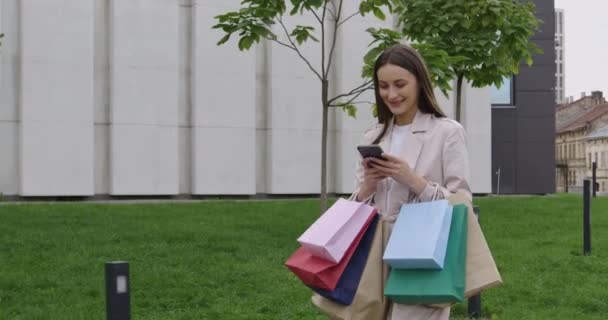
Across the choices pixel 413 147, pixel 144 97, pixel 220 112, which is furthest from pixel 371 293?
pixel 220 112

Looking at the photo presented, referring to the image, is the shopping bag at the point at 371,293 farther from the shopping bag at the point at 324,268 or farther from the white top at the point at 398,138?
the white top at the point at 398,138

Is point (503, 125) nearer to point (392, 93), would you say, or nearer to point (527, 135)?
point (527, 135)

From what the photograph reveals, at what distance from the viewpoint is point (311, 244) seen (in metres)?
3.21

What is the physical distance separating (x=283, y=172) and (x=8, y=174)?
6.96 metres

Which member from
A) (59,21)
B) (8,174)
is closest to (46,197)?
(8,174)

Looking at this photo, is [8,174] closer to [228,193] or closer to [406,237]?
[228,193]

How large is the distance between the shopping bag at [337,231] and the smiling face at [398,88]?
409 millimetres

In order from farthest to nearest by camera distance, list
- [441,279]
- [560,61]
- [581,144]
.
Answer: [560,61] < [581,144] < [441,279]

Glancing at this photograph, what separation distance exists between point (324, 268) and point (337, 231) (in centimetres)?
14

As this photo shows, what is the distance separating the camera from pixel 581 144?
120500 mm

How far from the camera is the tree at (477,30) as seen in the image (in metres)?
13.7

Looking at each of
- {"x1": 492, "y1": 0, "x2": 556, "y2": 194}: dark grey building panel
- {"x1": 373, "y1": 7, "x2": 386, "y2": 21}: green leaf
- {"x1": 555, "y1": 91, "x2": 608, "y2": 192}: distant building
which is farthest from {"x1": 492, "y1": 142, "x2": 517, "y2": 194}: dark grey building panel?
{"x1": 555, "y1": 91, "x2": 608, "y2": 192}: distant building

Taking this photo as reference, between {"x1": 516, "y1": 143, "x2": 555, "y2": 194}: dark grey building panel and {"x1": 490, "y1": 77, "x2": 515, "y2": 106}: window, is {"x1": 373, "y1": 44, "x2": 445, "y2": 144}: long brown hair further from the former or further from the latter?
{"x1": 516, "y1": 143, "x2": 555, "y2": 194}: dark grey building panel

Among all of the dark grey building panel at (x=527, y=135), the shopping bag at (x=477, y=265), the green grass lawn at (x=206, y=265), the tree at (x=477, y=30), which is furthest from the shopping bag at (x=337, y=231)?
the dark grey building panel at (x=527, y=135)
